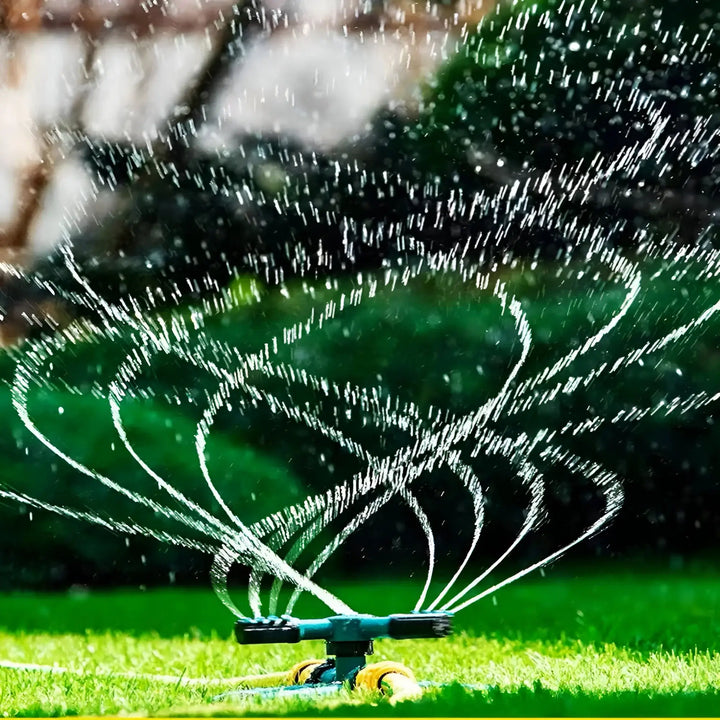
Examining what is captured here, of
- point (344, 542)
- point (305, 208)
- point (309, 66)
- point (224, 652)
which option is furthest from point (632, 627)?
point (309, 66)

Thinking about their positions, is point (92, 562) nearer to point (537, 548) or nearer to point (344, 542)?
point (344, 542)

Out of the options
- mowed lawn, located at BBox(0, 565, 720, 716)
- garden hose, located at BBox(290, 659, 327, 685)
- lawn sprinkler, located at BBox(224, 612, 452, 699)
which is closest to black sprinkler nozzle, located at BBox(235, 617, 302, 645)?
A: lawn sprinkler, located at BBox(224, 612, 452, 699)

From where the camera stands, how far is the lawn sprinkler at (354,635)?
2.89 metres

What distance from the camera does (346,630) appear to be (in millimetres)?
2939

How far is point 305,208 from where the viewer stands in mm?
9078

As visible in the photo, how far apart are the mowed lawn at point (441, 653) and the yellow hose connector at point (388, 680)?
0.18 ft

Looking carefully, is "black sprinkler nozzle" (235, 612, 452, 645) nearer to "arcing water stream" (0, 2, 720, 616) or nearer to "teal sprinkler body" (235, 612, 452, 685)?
"teal sprinkler body" (235, 612, 452, 685)

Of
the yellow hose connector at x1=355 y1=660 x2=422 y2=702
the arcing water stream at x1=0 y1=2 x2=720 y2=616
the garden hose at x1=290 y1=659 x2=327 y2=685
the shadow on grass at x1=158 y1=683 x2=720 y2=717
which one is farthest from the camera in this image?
the arcing water stream at x1=0 y1=2 x2=720 y2=616

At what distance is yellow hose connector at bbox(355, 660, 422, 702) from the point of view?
2.85 metres

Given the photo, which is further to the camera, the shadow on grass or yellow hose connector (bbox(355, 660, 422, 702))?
yellow hose connector (bbox(355, 660, 422, 702))

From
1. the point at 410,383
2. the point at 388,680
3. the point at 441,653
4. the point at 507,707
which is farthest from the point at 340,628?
the point at 410,383

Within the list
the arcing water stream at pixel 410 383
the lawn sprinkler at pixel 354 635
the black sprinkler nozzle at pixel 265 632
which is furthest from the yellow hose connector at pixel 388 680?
the arcing water stream at pixel 410 383

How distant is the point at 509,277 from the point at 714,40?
256 cm

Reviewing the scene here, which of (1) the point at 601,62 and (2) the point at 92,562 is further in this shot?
(1) the point at 601,62
